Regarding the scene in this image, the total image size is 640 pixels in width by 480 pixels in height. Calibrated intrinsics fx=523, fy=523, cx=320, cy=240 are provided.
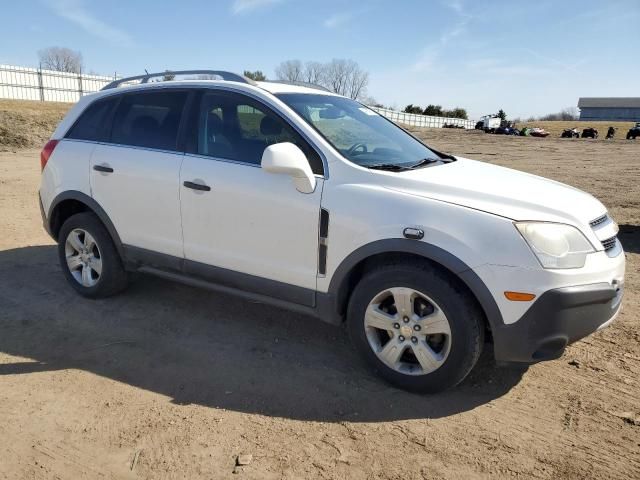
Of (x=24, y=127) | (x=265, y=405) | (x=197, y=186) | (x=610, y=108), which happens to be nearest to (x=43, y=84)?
(x=24, y=127)

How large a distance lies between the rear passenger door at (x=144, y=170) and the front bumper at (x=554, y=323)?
2472 mm

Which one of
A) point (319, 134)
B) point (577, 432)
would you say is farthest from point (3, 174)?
point (577, 432)

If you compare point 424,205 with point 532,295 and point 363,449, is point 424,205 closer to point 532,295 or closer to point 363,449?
point 532,295

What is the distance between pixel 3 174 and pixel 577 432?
13355mm

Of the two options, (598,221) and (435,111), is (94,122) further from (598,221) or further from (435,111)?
(435,111)

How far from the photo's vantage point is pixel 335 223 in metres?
3.28

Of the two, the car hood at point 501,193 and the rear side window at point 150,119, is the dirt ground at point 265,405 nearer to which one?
the car hood at point 501,193

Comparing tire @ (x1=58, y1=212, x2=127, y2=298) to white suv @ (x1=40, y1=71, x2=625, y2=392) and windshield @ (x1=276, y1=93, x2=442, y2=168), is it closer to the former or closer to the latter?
white suv @ (x1=40, y1=71, x2=625, y2=392)

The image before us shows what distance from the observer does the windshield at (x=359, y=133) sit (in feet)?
11.8

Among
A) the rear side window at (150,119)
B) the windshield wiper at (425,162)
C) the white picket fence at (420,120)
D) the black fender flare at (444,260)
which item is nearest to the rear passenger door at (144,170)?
the rear side window at (150,119)

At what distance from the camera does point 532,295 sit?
2.79m

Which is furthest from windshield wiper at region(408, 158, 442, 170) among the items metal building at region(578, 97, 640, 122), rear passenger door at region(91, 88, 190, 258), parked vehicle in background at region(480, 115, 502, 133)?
metal building at region(578, 97, 640, 122)

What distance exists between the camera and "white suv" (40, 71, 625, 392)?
2877 millimetres

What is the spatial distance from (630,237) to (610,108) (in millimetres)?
138552
